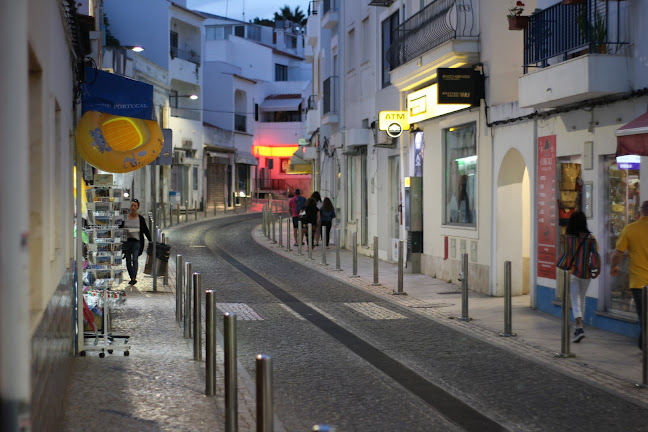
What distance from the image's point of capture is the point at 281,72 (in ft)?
258

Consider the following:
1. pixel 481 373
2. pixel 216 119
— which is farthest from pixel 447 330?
pixel 216 119

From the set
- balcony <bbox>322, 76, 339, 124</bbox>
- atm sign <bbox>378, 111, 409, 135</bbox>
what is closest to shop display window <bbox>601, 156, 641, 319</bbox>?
atm sign <bbox>378, 111, 409, 135</bbox>

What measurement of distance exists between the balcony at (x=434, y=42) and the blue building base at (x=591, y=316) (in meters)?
5.21

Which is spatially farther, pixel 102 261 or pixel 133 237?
pixel 133 237

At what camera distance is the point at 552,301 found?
1438cm

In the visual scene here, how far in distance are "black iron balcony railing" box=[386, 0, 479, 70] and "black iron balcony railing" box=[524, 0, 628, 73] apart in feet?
8.78

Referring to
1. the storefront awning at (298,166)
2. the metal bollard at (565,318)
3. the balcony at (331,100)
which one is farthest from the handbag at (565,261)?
the storefront awning at (298,166)

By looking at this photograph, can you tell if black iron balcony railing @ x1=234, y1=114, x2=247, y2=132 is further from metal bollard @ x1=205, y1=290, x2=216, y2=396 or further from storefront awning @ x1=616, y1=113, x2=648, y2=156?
metal bollard @ x1=205, y1=290, x2=216, y2=396

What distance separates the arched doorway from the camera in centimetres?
1673

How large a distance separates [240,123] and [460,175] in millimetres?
49620

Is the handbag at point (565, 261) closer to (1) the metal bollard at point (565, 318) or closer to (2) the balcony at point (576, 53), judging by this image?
(1) the metal bollard at point (565, 318)

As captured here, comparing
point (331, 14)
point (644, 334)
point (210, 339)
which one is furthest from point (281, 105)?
point (210, 339)

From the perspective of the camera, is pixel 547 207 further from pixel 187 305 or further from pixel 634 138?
pixel 187 305

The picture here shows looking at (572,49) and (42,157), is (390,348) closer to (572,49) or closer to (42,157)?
(572,49)
